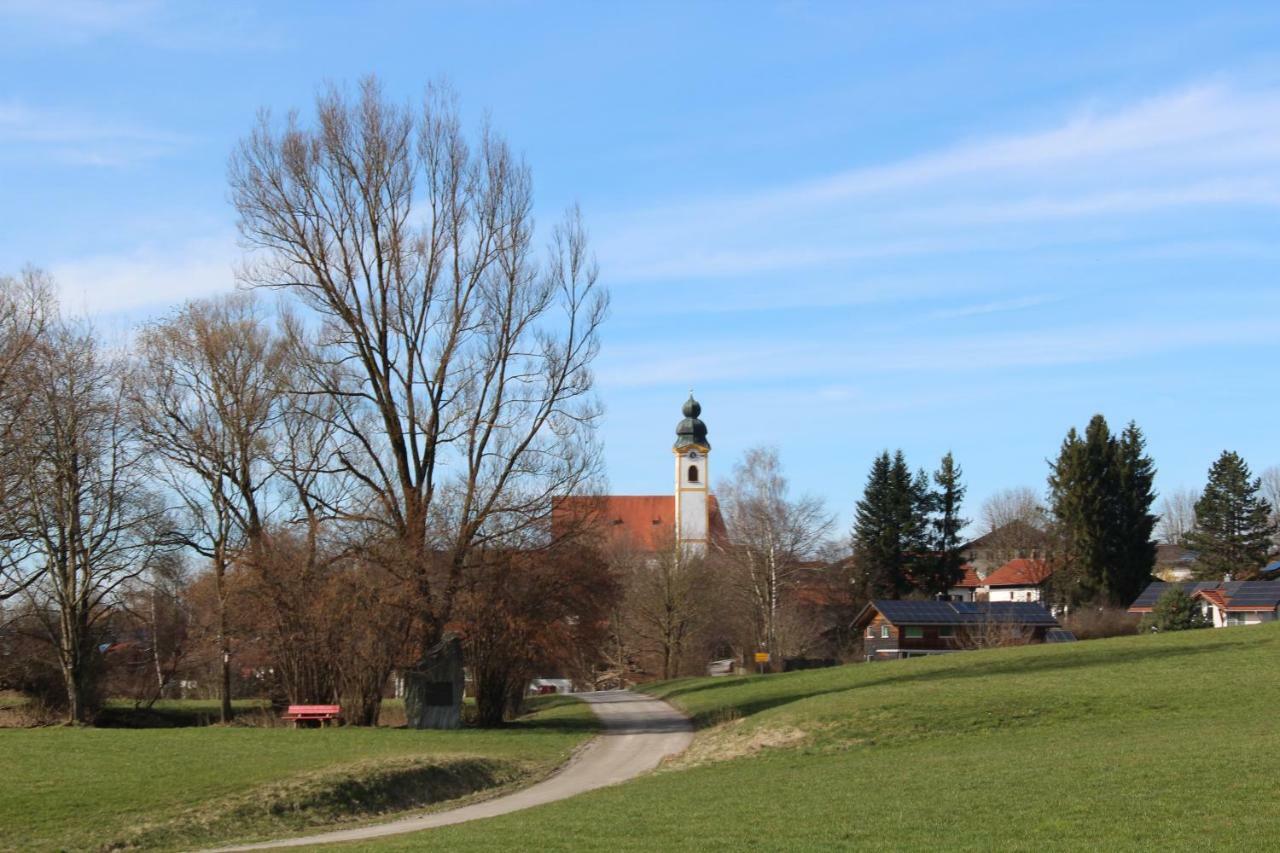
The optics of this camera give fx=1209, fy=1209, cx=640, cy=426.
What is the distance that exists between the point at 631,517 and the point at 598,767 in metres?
92.6

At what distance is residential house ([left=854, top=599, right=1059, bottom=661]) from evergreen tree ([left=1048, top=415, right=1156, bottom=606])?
6728mm

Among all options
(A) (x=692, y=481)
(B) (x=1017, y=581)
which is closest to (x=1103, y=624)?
(B) (x=1017, y=581)

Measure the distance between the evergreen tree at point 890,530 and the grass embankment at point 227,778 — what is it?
4846 centimetres

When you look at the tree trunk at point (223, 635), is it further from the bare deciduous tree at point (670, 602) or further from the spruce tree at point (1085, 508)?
the spruce tree at point (1085, 508)

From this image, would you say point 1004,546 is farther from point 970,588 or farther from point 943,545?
point 943,545

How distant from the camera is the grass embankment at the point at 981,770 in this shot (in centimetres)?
1449

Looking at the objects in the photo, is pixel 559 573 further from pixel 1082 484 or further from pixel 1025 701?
pixel 1082 484

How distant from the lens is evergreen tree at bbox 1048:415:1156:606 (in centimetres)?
7256

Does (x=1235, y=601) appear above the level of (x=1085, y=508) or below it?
below

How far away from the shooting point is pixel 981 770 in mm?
19781

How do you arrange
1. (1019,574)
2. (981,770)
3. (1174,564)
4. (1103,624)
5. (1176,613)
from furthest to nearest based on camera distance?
(1174,564) → (1019,574) → (1103,624) → (1176,613) → (981,770)

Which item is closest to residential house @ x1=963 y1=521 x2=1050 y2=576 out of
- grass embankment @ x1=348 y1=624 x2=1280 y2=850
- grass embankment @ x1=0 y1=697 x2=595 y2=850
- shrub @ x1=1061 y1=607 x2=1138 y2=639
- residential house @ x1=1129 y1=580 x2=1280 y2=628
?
residential house @ x1=1129 y1=580 x2=1280 y2=628

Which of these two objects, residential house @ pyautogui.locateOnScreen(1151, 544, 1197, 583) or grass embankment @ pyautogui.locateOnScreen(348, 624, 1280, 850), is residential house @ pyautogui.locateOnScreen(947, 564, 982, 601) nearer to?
residential house @ pyautogui.locateOnScreen(1151, 544, 1197, 583)

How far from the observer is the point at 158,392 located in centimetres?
4262
